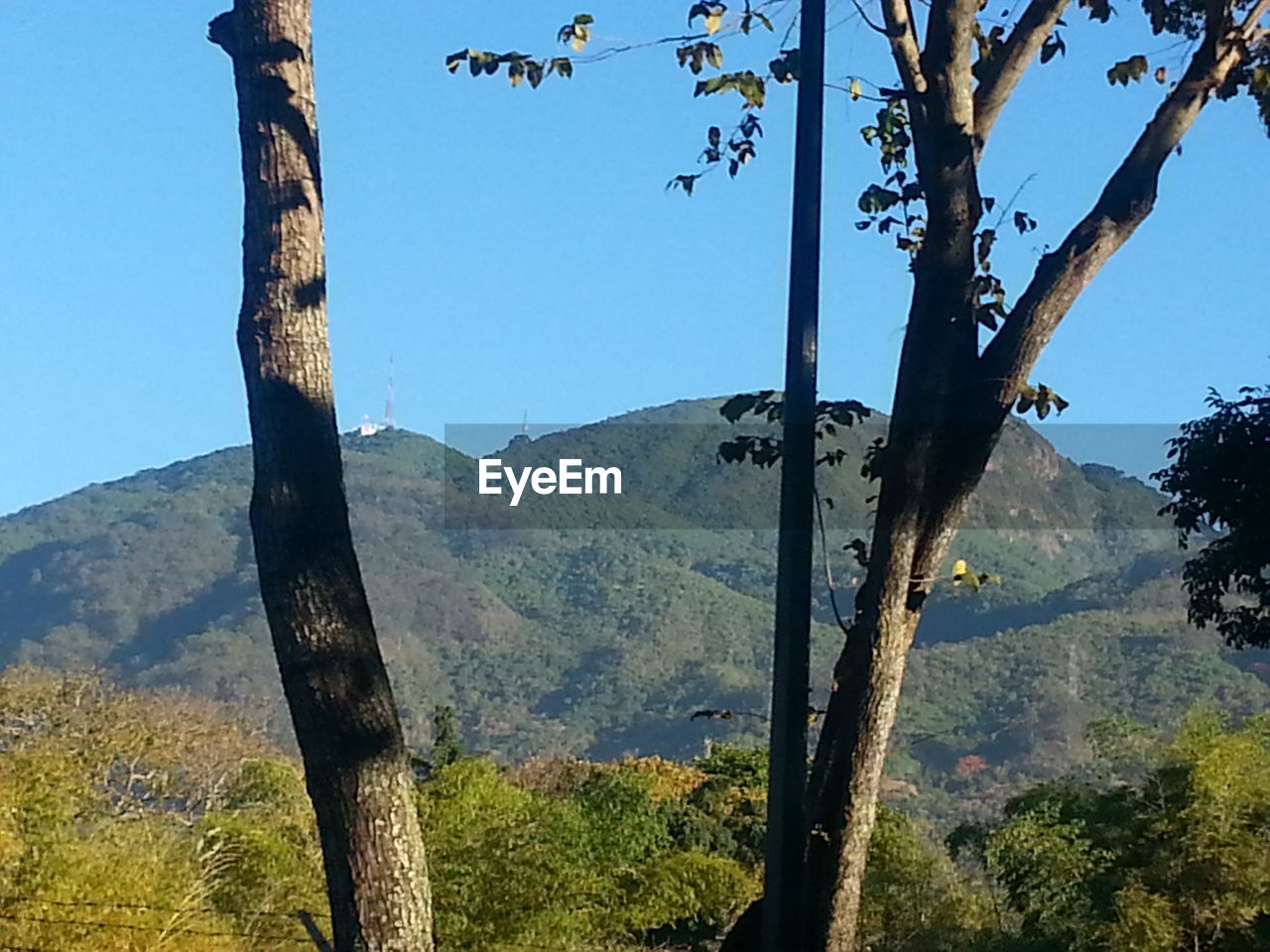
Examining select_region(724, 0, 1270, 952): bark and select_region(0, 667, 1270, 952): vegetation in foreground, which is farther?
select_region(0, 667, 1270, 952): vegetation in foreground

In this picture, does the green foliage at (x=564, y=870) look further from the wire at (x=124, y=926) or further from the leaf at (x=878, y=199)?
the leaf at (x=878, y=199)

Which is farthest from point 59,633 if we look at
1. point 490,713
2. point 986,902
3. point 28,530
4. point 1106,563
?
point 986,902

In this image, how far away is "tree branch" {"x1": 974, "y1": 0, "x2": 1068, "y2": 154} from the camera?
13.7 feet

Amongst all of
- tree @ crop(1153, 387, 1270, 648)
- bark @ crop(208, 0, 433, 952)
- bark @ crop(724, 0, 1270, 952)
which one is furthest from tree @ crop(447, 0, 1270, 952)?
tree @ crop(1153, 387, 1270, 648)

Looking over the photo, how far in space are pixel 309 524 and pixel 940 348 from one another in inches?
62.3

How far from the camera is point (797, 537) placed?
374 centimetres

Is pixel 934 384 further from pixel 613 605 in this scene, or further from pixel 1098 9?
pixel 613 605

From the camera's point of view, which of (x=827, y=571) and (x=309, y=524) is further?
(x=827, y=571)

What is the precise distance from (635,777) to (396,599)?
35.8 m

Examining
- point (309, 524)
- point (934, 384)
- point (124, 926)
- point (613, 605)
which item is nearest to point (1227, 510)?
point (934, 384)

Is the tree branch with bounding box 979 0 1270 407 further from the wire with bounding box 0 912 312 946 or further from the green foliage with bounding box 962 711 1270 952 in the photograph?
the wire with bounding box 0 912 312 946

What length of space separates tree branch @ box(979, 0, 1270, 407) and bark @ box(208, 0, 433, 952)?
1.61m

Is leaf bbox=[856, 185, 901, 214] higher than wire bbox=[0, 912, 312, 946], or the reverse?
leaf bbox=[856, 185, 901, 214]

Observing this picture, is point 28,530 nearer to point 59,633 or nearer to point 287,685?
point 59,633
